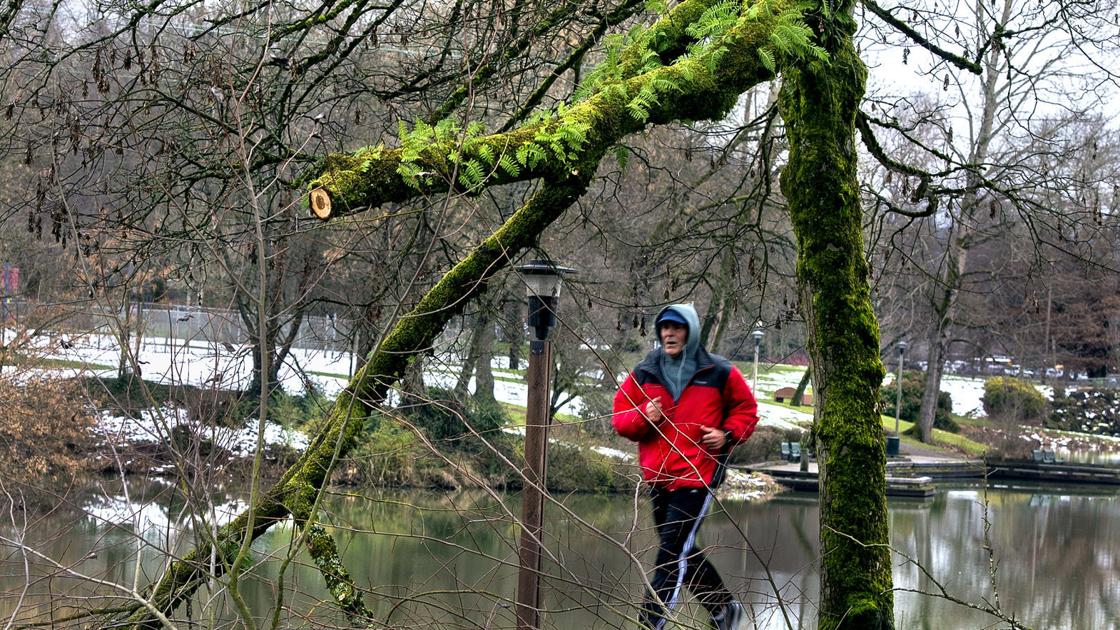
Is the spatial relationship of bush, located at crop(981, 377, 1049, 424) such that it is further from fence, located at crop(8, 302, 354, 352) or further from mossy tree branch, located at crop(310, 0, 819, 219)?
mossy tree branch, located at crop(310, 0, 819, 219)

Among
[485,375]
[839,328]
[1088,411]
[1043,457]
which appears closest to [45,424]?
[485,375]

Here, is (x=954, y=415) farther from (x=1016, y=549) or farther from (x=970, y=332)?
(x=1016, y=549)

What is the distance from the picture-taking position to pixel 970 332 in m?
41.2

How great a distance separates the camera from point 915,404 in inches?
1277

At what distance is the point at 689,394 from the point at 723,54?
1525 mm

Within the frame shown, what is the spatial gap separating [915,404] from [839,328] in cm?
2949

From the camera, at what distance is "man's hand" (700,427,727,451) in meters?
4.67

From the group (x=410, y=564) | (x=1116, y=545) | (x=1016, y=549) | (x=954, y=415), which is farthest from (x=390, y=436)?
(x=954, y=415)

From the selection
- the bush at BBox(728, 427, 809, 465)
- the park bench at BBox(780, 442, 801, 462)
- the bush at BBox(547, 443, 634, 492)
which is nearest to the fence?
the bush at BBox(547, 443, 634, 492)

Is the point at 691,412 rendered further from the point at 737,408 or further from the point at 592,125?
the point at 592,125

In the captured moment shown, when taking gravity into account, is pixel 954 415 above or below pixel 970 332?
below

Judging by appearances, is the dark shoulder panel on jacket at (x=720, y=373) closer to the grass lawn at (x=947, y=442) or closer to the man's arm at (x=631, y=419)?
the man's arm at (x=631, y=419)

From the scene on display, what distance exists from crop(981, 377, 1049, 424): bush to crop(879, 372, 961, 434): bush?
3.79 feet

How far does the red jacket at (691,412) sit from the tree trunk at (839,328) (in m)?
0.36
